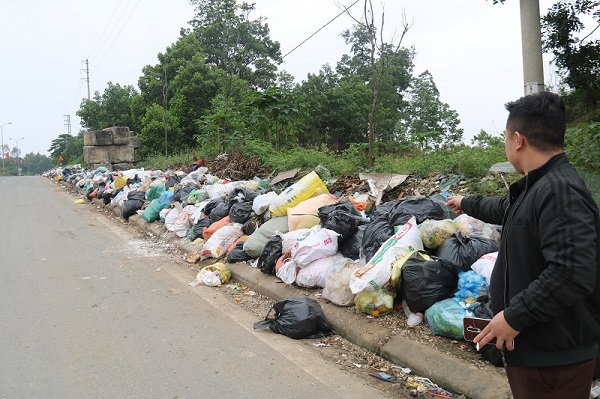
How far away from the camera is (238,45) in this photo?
28516mm

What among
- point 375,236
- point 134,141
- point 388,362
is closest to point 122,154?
point 134,141

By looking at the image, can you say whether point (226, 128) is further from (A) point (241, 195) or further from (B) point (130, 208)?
(A) point (241, 195)

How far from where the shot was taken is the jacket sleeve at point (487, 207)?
200 centimetres

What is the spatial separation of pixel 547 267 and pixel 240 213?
5.66 metres

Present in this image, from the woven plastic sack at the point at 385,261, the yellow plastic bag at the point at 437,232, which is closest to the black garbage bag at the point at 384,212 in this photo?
the yellow plastic bag at the point at 437,232

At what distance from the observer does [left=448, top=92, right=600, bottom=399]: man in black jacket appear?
1.43 m

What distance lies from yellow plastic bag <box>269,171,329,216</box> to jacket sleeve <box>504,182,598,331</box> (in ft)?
15.9

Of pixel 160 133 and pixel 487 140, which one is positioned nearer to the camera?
pixel 487 140

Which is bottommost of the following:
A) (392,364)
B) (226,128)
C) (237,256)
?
(392,364)

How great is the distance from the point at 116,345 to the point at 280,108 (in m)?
8.52

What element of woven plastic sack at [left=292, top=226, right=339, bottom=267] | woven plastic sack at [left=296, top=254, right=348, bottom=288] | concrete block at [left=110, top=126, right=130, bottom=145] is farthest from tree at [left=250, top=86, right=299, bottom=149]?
concrete block at [left=110, top=126, right=130, bottom=145]

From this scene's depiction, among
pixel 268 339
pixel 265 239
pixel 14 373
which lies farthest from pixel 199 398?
pixel 265 239

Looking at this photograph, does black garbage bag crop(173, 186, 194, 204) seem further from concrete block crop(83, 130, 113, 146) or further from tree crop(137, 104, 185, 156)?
concrete block crop(83, 130, 113, 146)

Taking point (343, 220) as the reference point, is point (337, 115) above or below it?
above
